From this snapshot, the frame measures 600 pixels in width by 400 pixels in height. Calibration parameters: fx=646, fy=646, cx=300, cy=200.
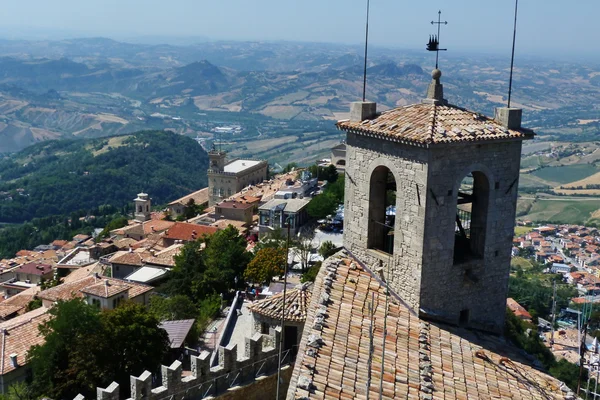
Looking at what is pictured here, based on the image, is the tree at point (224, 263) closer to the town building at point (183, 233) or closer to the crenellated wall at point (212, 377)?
the crenellated wall at point (212, 377)

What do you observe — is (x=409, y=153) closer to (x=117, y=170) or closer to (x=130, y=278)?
(x=130, y=278)

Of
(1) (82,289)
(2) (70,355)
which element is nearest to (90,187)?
(1) (82,289)

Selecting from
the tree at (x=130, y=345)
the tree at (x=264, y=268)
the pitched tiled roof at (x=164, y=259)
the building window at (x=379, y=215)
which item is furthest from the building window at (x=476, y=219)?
the pitched tiled roof at (x=164, y=259)

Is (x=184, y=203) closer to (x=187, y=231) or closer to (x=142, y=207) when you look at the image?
(x=142, y=207)

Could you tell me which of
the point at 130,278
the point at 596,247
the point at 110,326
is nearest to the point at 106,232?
the point at 130,278

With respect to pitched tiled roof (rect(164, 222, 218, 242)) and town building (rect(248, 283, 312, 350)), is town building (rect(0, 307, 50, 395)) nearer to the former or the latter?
town building (rect(248, 283, 312, 350))

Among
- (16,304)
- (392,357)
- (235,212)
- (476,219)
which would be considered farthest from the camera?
(235,212)
